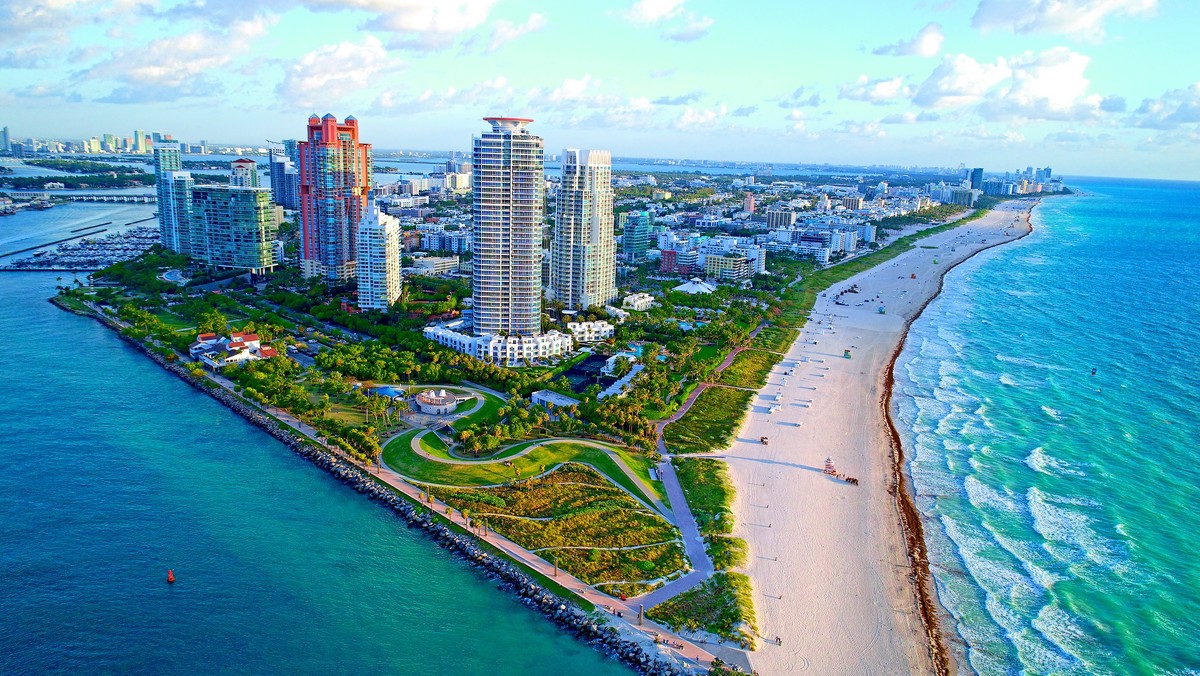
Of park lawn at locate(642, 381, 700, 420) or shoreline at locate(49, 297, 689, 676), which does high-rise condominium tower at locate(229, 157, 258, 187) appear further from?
park lawn at locate(642, 381, 700, 420)

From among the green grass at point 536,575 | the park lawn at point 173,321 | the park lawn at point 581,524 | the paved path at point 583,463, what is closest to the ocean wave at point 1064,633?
the park lawn at point 581,524

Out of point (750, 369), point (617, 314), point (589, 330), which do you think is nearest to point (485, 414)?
point (589, 330)

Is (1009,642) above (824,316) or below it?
below

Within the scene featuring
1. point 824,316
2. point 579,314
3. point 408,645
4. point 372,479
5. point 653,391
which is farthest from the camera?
point 824,316

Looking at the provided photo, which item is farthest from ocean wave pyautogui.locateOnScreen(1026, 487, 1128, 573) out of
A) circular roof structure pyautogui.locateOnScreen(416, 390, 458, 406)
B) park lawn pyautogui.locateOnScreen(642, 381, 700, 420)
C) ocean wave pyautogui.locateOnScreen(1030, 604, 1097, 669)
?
circular roof structure pyautogui.locateOnScreen(416, 390, 458, 406)

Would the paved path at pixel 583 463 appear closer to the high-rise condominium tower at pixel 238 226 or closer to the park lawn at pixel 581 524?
the park lawn at pixel 581 524

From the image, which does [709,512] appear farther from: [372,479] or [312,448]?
[312,448]

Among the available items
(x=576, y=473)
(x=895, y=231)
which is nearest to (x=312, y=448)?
(x=576, y=473)
